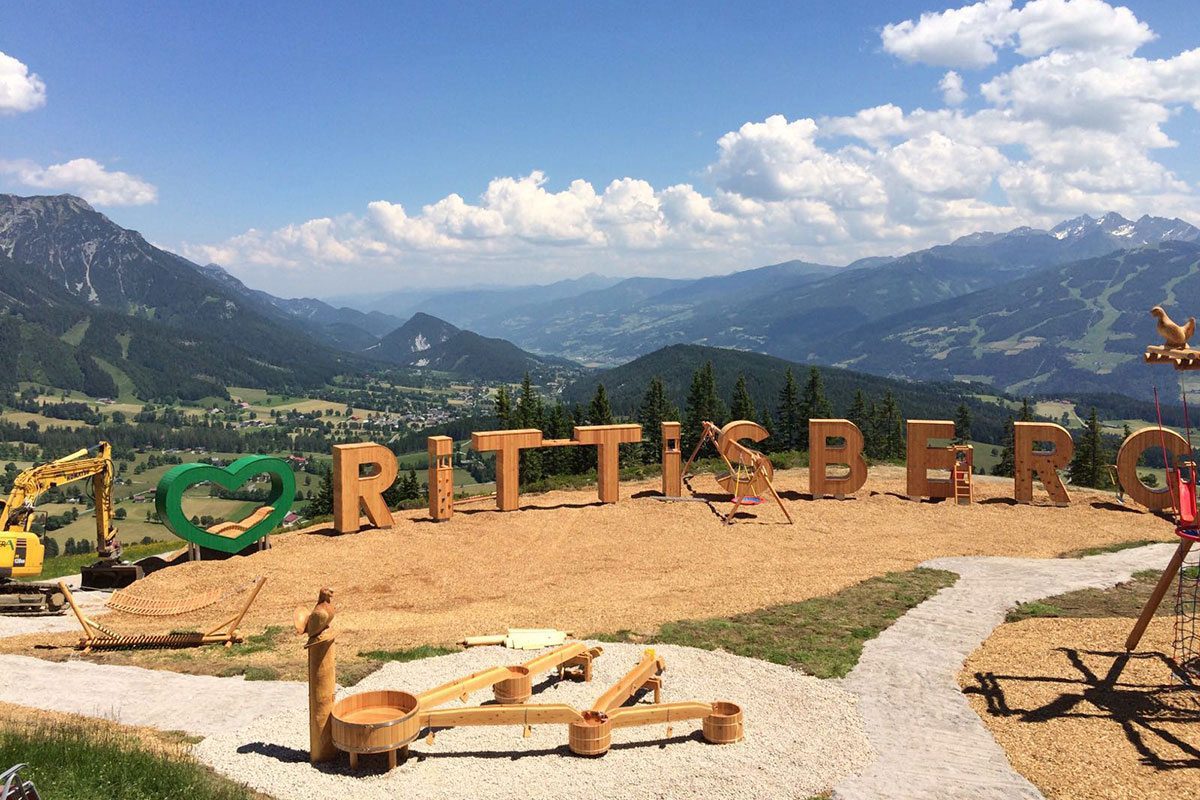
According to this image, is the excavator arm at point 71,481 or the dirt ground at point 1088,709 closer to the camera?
the dirt ground at point 1088,709

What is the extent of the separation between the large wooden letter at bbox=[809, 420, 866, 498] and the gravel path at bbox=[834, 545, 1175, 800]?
8.81 metres

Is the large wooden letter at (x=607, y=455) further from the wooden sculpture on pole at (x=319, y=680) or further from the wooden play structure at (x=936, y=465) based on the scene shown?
the wooden sculpture on pole at (x=319, y=680)

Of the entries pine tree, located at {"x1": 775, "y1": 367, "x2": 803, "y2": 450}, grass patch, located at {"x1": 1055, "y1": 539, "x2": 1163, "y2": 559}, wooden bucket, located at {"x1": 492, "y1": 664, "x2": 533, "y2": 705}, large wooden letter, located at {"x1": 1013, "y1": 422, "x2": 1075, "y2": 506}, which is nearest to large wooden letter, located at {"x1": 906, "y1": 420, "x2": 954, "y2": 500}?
large wooden letter, located at {"x1": 1013, "y1": 422, "x2": 1075, "y2": 506}

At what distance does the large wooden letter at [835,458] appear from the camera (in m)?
30.1

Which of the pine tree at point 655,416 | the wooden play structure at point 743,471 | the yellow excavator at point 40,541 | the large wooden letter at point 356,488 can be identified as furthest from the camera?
the pine tree at point 655,416

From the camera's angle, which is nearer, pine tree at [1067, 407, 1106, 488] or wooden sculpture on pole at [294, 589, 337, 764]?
wooden sculpture on pole at [294, 589, 337, 764]

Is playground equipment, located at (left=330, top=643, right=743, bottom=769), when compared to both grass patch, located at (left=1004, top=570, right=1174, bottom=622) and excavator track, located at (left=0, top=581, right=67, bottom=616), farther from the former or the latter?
excavator track, located at (left=0, top=581, right=67, bottom=616)

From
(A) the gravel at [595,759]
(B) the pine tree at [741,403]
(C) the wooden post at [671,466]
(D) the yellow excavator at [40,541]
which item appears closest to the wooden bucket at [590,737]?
(A) the gravel at [595,759]

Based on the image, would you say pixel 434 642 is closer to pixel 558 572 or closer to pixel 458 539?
pixel 558 572

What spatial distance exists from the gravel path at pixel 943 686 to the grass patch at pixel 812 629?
1.25ft

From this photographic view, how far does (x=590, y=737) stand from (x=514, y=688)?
6.71 ft

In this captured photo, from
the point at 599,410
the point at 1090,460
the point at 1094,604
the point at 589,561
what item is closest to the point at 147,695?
the point at 589,561

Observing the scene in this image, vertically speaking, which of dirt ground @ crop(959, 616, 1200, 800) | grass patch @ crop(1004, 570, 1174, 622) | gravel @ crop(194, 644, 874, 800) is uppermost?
gravel @ crop(194, 644, 874, 800)

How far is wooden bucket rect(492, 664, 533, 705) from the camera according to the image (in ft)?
38.9
